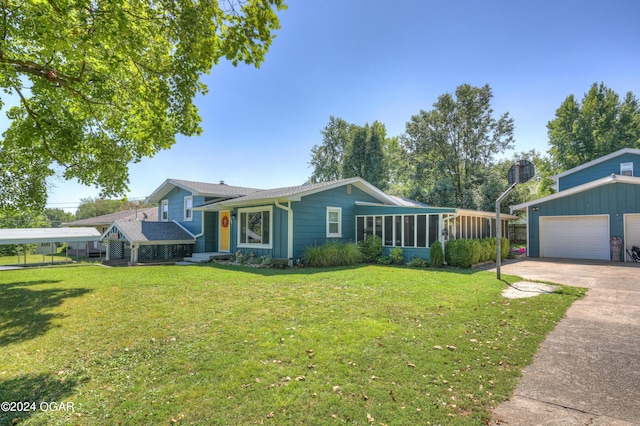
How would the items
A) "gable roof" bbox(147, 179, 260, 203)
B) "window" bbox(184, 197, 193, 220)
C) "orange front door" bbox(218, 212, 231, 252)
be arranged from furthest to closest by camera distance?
"window" bbox(184, 197, 193, 220)
"gable roof" bbox(147, 179, 260, 203)
"orange front door" bbox(218, 212, 231, 252)

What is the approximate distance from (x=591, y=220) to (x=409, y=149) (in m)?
14.6

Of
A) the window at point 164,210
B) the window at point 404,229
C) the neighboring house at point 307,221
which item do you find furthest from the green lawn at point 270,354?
the window at point 164,210

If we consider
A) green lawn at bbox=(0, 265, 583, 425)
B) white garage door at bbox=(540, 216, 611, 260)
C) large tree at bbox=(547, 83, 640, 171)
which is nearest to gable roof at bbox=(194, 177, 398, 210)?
green lawn at bbox=(0, 265, 583, 425)

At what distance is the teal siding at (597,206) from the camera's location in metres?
13.9

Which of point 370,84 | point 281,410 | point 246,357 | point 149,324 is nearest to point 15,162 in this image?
point 149,324

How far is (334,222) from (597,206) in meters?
12.4

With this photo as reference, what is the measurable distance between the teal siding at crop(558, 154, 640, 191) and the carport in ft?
93.9

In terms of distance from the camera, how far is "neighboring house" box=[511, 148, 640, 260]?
13.9 metres

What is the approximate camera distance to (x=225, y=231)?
15.8m

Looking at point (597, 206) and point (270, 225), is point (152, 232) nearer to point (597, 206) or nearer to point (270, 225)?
point (270, 225)

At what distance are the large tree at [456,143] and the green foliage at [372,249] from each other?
13.2 meters

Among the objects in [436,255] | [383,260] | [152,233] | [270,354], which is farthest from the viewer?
[152,233]

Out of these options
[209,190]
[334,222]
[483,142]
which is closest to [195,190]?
[209,190]

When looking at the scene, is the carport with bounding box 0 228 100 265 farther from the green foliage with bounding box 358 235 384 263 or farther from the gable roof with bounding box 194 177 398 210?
the green foliage with bounding box 358 235 384 263
